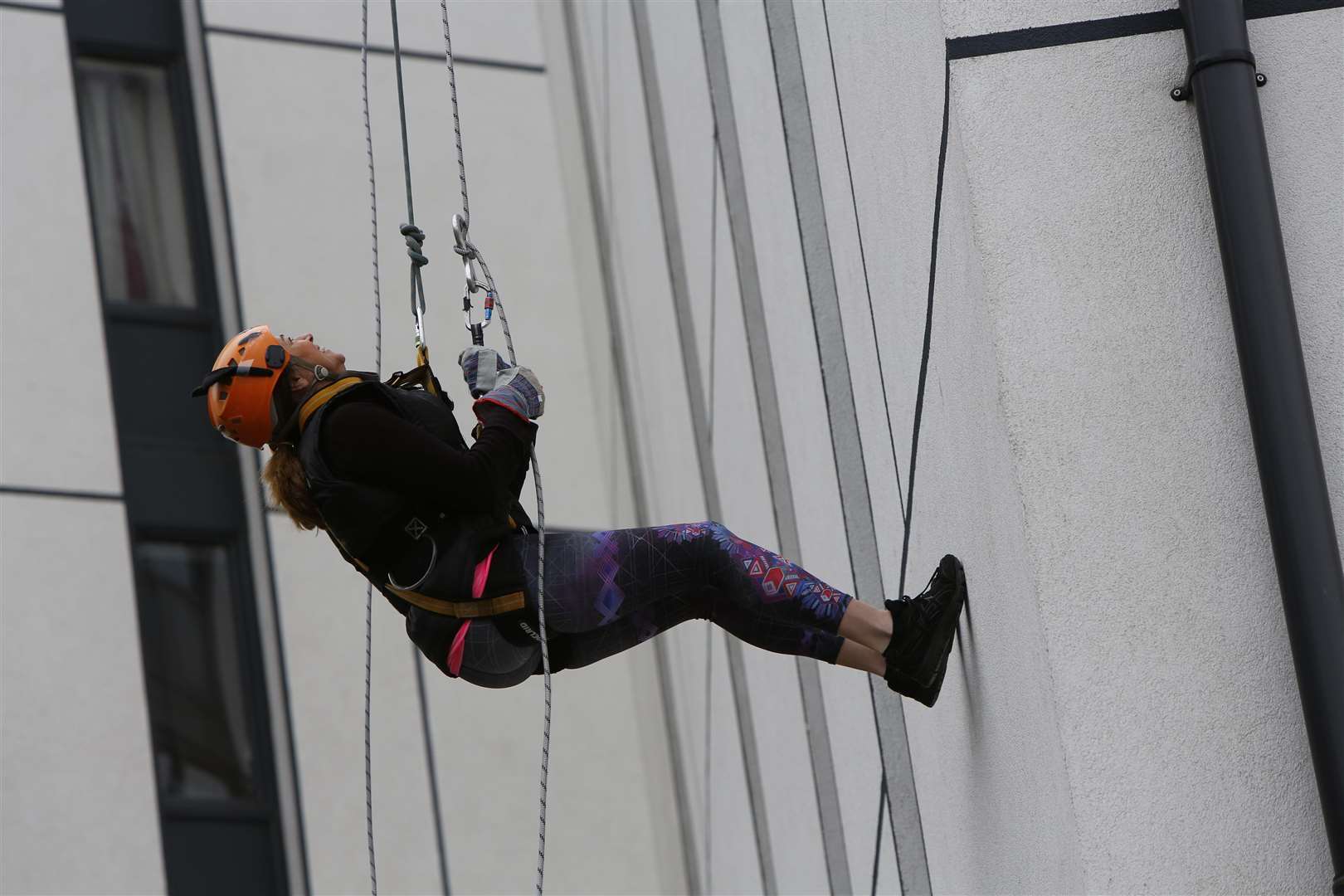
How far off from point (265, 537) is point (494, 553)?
7.44 meters

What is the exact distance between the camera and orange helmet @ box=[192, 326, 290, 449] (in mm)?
5480

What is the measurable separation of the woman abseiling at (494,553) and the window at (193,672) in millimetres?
7328

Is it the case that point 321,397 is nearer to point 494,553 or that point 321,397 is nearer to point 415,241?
point 494,553

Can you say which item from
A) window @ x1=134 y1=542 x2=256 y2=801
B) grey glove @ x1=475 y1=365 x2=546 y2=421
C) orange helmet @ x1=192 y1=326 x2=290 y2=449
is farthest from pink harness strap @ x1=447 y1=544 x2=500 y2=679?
window @ x1=134 y1=542 x2=256 y2=801

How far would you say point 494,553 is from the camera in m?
5.48

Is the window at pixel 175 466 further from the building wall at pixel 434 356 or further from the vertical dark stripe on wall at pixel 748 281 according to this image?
the vertical dark stripe on wall at pixel 748 281

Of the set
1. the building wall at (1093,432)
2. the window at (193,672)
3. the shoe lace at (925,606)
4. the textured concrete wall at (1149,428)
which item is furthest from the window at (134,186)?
the textured concrete wall at (1149,428)

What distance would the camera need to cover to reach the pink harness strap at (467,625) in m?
5.45

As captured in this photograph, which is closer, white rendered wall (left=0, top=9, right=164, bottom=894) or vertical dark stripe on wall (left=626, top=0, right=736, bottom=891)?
vertical dark stripe on wall (left=626, top=0, right=736, bottom=891)

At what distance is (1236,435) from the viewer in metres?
4.83

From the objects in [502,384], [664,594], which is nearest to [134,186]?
[502,384]

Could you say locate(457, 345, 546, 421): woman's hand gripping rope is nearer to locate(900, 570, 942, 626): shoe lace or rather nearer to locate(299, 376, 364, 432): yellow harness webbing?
locate(299, 376, 364, 432): yellow harness webbing

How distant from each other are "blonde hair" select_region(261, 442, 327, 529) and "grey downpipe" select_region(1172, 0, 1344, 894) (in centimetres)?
241

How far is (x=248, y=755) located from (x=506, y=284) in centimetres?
349
